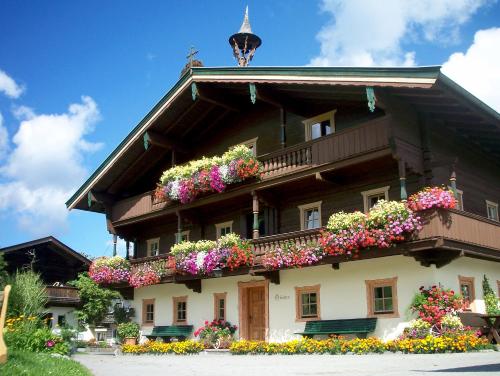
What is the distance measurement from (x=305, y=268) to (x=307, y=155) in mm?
4073

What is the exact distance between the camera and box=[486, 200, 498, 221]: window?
23.5 metres

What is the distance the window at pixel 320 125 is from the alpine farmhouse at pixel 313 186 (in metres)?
0.05

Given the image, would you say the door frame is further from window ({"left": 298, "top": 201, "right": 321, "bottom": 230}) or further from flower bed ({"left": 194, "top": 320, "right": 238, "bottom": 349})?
window ({"left": 298, "top": 201, "right": 321, "bottom": 230})

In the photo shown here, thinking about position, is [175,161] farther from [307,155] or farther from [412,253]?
[412,253]

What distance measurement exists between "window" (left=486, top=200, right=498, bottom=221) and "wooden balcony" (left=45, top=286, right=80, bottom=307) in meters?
25.2

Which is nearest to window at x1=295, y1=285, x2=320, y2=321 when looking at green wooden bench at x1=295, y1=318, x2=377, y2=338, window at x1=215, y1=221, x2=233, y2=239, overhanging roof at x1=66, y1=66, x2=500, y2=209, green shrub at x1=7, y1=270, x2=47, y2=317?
green wooden bench at x1=295, y1=318, x2=377, y2=338

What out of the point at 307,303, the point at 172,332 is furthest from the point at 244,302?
the point at 172,332

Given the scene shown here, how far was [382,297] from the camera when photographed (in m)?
Result: 19.6

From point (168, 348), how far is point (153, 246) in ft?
27.2

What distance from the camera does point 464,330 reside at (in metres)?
17.6

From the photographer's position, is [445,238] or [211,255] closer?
[445,238]

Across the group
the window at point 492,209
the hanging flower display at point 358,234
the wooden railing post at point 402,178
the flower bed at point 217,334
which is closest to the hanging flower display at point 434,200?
the hanging flower display at point 358,234

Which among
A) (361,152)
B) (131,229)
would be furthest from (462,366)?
(131,229)

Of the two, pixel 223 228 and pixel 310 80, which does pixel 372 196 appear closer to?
→ pixel 310 80
